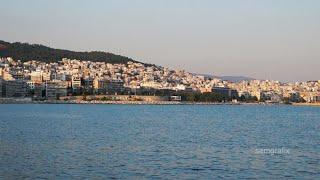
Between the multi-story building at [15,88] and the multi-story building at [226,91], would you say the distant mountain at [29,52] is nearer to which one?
the multi-story building at [15,88]

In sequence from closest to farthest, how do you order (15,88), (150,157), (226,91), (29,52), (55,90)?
1. (150,157)
2. (15,88)
3. (55,90)
4. (226,91)
5. (29,52)

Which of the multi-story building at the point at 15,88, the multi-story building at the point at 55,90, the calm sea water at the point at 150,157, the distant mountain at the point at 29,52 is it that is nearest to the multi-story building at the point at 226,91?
the multi-story building at the point at 55,90

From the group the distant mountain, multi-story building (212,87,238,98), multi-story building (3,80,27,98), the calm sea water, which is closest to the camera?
the calm sea water

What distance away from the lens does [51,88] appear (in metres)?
142

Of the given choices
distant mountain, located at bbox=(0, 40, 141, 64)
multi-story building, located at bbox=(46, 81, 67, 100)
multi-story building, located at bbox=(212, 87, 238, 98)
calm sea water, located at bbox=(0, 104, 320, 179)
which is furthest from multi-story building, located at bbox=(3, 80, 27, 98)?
calm sea water, located at bbox=(0, 104, 320, 179)

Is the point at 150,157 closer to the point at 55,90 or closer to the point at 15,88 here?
the point at 15,88

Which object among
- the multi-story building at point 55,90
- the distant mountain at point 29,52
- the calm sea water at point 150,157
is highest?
the distant mountain at point 29,52

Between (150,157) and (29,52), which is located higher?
(29,52)

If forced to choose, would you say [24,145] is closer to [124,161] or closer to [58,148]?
[58,148]

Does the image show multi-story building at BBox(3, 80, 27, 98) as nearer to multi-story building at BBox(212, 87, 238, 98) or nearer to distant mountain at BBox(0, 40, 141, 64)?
distant mountain at BBox(0, 40, 141, 64)

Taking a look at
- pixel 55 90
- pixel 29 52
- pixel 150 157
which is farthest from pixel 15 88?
pixel 150 157

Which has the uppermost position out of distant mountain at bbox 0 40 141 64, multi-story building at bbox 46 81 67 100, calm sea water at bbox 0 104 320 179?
distant mountain at bbox 0 40 141 64

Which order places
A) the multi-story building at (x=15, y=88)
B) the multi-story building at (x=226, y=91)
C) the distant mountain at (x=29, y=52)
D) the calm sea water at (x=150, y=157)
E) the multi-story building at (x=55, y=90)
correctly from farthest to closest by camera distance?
the distant mountain at (x=29, y=52) → the multi-story building at (x=226, y=91) → the multi-story building at (x=55, y=90) → the multi-story building at (x=15, y=88) → the calm sea water at (x=150, y=157)

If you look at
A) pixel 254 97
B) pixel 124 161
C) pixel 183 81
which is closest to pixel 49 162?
pixel 124 161
